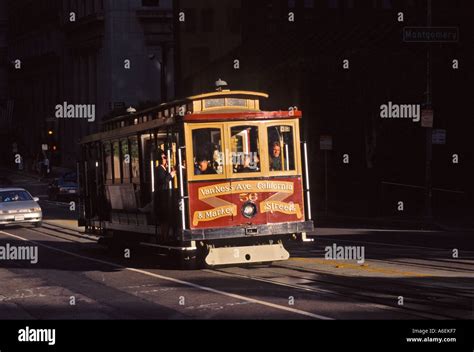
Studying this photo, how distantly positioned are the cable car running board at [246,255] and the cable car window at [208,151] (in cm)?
143

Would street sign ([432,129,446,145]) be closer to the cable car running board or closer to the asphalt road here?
the asphalt road

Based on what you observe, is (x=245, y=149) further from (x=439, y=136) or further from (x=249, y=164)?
(x=439, y=136)

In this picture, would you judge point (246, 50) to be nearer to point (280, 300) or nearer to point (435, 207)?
point (435, 207)

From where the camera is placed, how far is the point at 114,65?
305 feet

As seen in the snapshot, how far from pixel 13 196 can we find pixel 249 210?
61.0 feet

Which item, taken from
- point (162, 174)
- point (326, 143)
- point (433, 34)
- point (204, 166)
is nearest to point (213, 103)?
point (204, 166)

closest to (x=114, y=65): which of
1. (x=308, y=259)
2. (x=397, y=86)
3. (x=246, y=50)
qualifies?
(x=246, y=50)

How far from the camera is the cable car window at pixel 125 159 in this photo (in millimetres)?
21875

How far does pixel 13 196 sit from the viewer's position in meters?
36.2

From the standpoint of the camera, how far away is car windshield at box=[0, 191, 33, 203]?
117 feet

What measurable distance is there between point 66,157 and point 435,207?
6839 cm

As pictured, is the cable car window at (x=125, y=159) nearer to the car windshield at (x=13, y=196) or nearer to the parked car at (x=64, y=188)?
the car windshield at (x=13, y=196)

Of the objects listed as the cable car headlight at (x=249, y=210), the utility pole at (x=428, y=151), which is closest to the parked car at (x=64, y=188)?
the utility pole at (x=428, y=151)

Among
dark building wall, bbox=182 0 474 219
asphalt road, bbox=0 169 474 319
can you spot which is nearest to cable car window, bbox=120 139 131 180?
asphalt road, bbox=0 169 474 319
